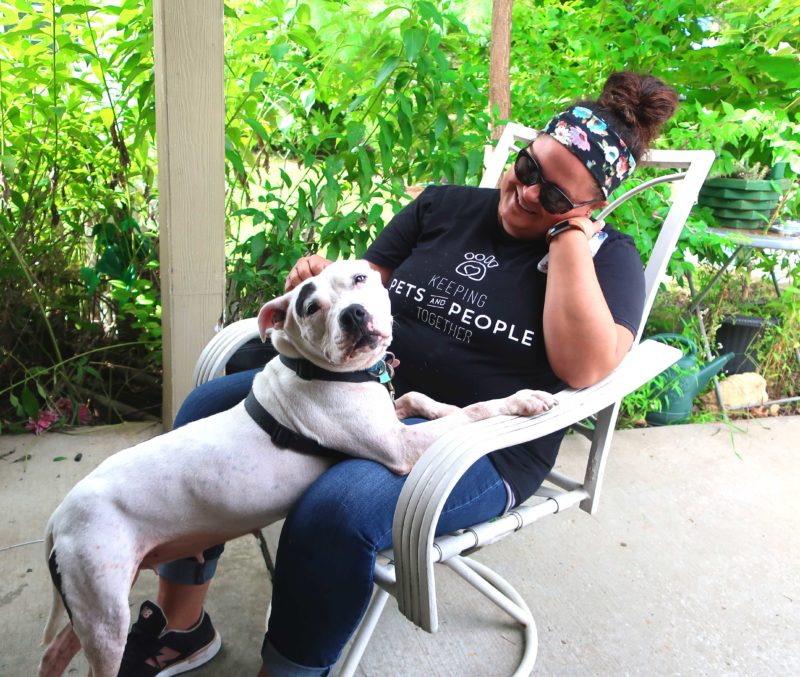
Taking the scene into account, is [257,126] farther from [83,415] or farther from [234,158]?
[83,415]

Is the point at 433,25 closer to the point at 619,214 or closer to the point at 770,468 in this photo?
the point at 619,214

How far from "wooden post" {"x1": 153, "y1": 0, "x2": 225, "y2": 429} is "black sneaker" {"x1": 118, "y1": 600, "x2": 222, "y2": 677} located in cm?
113

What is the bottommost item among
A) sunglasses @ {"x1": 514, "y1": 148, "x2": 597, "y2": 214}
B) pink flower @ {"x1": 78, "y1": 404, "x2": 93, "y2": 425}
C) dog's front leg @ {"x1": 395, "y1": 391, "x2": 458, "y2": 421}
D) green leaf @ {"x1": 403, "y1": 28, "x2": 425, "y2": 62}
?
pink flower @ {"x1": 78, "y1": 404, "x2": 93, "y2": 425}

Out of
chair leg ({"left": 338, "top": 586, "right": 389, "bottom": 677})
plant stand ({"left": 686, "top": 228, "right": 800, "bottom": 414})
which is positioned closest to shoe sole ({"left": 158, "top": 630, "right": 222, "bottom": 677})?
chair leg ({"left": 338, "top": 586, "right": 389, "bottom": 677})

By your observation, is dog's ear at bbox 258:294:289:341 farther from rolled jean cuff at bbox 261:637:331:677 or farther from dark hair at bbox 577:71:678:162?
dark hair at bbox 577:71:678:162

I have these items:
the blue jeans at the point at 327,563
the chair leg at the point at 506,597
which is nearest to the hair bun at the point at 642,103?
the blue jeans at the point at 327,563

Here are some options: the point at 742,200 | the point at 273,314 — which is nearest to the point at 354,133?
the point at 273,314

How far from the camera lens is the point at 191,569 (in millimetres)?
1849

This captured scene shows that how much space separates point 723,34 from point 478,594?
2904 millimetres

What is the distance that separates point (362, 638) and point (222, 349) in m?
0.91

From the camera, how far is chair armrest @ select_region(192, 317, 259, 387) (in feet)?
6.92

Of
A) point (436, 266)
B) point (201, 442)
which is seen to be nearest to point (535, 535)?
point (436, 266)

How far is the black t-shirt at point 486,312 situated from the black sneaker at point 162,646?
34.0 inches

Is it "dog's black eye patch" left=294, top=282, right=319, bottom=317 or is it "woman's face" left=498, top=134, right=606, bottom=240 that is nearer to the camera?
"dog's black eye patch" left=294, top=282, right=319, bottom=317
